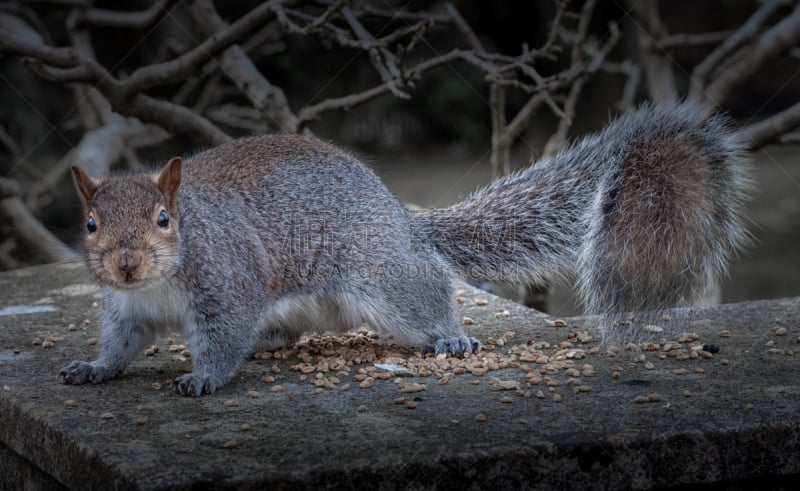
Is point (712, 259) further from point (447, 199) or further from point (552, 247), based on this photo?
point (447, 199)

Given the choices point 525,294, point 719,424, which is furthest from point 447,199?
point 719,424

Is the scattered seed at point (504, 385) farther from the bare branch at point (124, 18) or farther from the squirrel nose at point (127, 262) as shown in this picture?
the bare branch at point (124, 18)

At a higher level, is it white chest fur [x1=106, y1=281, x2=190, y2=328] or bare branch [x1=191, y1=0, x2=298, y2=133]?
bare branch [x1=191, y1=0, x2=298, y2=133]

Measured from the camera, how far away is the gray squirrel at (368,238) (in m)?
2.73

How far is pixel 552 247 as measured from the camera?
3287 millimetres

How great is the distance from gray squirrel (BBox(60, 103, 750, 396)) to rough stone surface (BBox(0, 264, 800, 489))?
18 centimetres

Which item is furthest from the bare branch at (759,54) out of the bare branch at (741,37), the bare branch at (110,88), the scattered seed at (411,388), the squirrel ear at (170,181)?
the squirrel ear at (170,181)

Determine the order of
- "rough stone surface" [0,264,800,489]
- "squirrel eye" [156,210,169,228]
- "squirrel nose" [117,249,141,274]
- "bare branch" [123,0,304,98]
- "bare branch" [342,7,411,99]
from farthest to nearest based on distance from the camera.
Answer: "bare branch" [123,0,304,98]
"bare branch" [342,7,411,99]
"squirrel eye" [156,210,169,228]
"squirrel nose" [117,249,141,274]
"rough stone surface" [0,264,800,489]

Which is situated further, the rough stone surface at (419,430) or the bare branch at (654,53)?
the bare branch at (654,53)

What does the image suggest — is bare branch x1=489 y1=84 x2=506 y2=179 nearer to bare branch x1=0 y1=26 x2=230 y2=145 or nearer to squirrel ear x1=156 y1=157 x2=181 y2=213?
bare branch x1=0 y1=26 x2=230 y2=145

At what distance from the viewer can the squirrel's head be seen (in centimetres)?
255

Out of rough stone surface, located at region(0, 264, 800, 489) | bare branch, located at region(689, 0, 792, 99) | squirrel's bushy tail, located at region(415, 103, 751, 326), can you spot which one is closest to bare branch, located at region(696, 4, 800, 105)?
bare branch, located at region(689, 0, 792, 99)

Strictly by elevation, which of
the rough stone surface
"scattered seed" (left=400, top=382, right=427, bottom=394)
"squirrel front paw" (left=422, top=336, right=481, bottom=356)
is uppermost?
"squirrel front paw" (left=422, top=336, right=481, bottom=356)

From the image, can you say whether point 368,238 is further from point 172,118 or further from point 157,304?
point 172,118
